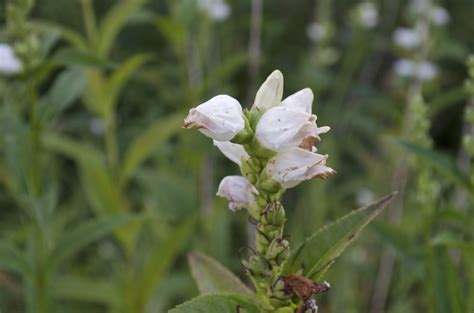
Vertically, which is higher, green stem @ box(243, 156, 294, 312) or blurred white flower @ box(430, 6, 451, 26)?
blurred white flower @ box(430, 6, 451, 26)

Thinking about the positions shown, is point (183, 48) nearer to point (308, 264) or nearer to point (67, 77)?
point (67, 77)

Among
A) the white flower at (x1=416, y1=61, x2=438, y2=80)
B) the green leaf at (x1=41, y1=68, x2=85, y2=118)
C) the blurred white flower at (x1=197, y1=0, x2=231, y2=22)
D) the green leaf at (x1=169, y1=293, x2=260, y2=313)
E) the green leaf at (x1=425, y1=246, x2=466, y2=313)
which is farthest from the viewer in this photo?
the white flower at (x1=416, y1=61, x2=438, y2=80)

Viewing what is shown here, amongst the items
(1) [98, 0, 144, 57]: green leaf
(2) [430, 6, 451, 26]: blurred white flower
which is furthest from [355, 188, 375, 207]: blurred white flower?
(1) [98, 0, 144, 57]: green leaf

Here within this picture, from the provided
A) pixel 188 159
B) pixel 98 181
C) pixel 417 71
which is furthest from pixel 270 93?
pixel 417 71

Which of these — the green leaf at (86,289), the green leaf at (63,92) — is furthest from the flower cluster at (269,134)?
the green leaf at (86,289)

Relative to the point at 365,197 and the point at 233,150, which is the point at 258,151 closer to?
the point at 233,150

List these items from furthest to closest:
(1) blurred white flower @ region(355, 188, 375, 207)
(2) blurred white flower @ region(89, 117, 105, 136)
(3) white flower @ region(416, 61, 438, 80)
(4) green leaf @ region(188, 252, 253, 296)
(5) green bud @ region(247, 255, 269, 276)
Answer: (2) blurred white flower @ region(89, 117, 105, 136) < (1) blurred white flower @ region(355, 188, 375, 207) < (3) white flower @ region(416, 61, 438, 80) < (4) green leaf @ region(188, 252, 253, 296) < (5) green bud @ region(247, 255, 269, 276)

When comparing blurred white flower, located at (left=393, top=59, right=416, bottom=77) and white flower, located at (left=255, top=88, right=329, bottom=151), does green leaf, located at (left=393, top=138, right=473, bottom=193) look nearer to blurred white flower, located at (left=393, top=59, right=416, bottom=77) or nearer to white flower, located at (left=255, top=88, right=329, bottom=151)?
white flower, located at (left=255, top=88, right=329, bottom=151)

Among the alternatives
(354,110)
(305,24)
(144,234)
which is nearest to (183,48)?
(144,234)
